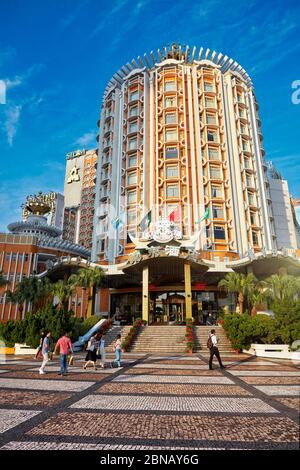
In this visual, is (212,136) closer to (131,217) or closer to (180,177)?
(180,177)

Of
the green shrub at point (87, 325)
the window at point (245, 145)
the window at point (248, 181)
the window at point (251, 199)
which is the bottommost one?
the green shrub at point (87, 325)

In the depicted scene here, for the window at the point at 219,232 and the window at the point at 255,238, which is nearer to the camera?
the window at the point at 219,232

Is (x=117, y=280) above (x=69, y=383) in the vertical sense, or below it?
above

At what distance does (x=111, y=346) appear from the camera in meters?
23.8

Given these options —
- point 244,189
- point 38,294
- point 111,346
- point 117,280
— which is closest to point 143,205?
point 117,280

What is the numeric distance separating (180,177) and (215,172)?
5824 millimetres

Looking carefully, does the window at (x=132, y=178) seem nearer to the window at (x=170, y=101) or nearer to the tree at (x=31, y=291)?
the window at (x=170, y=101)

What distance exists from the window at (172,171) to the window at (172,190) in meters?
1.73

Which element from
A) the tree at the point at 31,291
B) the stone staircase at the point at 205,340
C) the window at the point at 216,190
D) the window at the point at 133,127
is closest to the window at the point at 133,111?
the window at the point at 133,127

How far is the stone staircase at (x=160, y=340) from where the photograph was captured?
22906 millimetres

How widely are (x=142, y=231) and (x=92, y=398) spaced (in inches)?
1380

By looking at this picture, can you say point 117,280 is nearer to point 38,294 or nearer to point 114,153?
point 38,294

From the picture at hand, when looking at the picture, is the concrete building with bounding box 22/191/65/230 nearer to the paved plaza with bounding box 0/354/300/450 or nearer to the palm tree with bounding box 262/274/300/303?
the palm tree with bounding box 262/274/300/303

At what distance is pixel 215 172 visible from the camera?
45.8m
